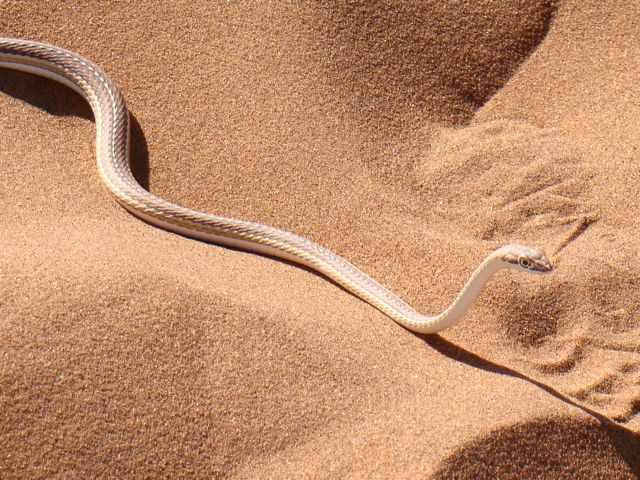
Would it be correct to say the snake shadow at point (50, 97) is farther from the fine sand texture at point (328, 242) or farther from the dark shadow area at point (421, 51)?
the dark shadow area at point (421, 51)

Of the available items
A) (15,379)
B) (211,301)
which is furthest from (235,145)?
(15,379)

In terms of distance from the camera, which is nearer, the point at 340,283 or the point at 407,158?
the point at 340,283

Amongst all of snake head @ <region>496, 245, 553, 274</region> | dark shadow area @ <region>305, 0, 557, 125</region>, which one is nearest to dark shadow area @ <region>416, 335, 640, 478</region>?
snake head @ <region>496, 245, 553, 274</region>

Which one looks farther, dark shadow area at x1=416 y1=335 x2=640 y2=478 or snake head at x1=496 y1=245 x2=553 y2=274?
snake head at x1=496 y1=245 x2=553 y2=274

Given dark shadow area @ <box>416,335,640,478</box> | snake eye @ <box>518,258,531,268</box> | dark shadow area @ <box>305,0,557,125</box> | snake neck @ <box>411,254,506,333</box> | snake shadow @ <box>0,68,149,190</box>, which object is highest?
dark shadow area @ <box>305,0,557,125</box>

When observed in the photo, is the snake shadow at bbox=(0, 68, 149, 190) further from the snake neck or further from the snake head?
the snake head

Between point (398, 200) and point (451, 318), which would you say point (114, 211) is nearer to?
point (398, 200)

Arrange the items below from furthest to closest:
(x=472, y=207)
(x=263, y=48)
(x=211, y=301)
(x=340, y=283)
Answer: (x=263, y=48), (x=472, y=207), (x=340, y=283), (x=211, y=301)
